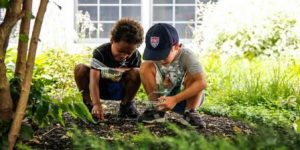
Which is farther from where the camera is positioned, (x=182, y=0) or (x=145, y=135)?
(x=182, y=0)

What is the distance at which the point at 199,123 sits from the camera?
13.2ft

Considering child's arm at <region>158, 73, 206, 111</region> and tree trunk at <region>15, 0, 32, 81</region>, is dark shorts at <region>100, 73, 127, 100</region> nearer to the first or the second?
child's arm at <region>158, 73, 206, 111</region>

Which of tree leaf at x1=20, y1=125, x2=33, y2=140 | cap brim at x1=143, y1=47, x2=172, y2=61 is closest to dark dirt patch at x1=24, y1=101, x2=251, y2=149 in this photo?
tree leaf at x1=20, y1=125, x2=33, y2=140

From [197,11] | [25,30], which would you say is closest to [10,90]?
[25,30]

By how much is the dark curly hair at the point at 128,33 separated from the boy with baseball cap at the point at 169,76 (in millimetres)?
162

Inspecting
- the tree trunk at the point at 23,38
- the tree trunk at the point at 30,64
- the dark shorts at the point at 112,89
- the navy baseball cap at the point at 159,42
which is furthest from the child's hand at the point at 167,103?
the tree trunk at the point at 30,64

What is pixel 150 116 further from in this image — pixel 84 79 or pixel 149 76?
pixel 84 79

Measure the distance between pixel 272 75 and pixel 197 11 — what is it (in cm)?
320

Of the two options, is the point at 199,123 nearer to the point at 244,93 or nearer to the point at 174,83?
the point at 174,83

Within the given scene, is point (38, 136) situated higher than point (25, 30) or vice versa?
point (25, 30)

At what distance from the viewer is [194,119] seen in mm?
4027

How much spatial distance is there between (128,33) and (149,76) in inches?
11.5

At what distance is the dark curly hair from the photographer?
13.5 ft

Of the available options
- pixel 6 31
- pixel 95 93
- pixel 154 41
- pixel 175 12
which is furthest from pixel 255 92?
pixel 175 12
